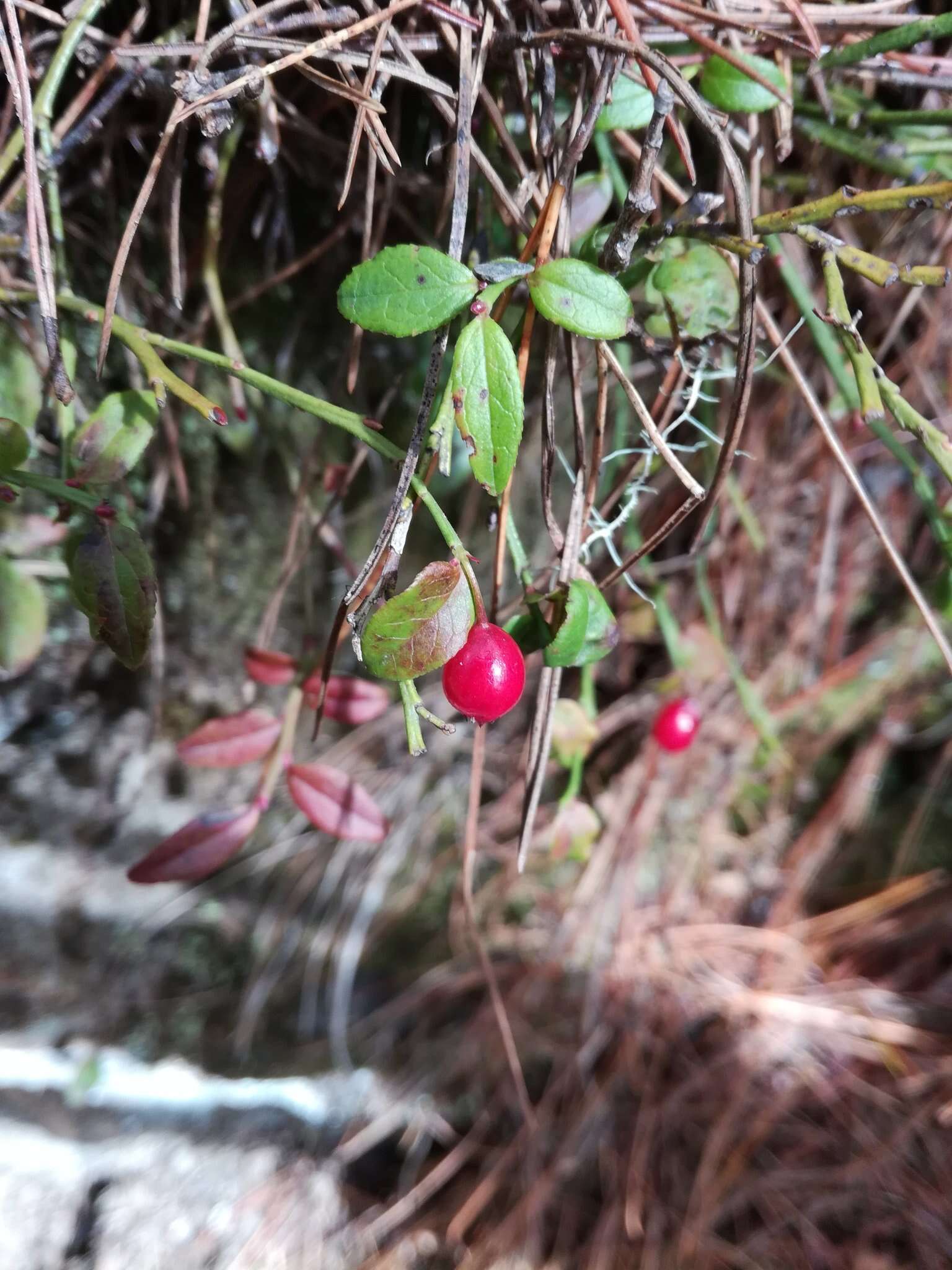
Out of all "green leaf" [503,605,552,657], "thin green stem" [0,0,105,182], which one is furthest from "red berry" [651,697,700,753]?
"thin green stem" [0,0,105,182]

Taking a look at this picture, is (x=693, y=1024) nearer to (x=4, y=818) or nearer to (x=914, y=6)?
(x=4, y=818)

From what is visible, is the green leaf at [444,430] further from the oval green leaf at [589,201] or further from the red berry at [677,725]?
the red berry at [677,725]

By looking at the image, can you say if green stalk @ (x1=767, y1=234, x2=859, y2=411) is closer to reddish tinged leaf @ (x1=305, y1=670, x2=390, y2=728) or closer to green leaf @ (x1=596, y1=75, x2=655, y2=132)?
green leaf @ (x1=596, y1=75, x2=655, y2=132)

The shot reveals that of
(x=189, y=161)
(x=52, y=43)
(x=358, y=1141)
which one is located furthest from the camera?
(x=358, y=1141)

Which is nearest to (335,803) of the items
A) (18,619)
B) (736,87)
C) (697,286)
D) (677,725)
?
(18,619)

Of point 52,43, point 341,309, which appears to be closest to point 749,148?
point 341,309

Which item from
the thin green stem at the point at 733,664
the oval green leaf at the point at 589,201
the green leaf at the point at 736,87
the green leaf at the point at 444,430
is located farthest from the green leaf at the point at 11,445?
the thin green stem at the point at 733,664

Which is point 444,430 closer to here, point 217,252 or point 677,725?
point 217,252
